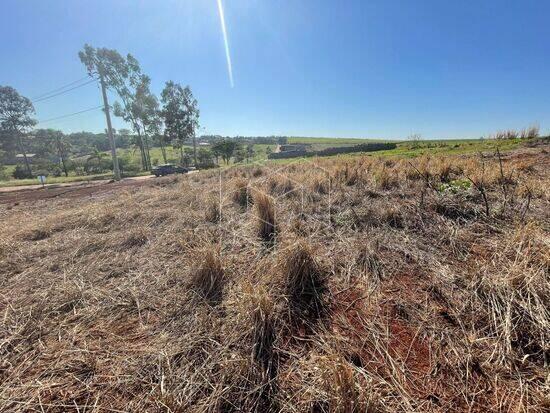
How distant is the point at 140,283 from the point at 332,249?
2.04 meters

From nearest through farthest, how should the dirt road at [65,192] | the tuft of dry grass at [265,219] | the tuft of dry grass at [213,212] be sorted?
the tuft of dry grass at [265,219] → the tuft of dry grass at [213,212] → the dirt road at [65,192]

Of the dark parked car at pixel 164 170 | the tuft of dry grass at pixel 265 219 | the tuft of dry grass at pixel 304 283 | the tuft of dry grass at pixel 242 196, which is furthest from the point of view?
the dark parked car at pixel 164 170

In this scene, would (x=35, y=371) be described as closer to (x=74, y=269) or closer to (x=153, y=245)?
(x=74, y=269)

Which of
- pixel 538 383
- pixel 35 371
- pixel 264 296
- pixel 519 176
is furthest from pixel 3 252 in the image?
pixel 519 176

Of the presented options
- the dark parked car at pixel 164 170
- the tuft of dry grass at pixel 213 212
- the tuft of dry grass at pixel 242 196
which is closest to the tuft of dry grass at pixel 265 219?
the tuft of dry grass at pixel 213 212

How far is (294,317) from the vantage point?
5.98 ft

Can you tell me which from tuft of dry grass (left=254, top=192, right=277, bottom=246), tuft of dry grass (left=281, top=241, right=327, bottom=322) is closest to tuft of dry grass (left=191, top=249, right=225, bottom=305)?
tuft of dry grass (left=281, top=241, right=327, bottom=322)

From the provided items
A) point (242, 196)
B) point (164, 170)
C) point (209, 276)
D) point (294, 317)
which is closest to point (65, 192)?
point (242, 196)

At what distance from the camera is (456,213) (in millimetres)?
3314

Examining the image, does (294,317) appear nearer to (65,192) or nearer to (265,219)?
(265,219)

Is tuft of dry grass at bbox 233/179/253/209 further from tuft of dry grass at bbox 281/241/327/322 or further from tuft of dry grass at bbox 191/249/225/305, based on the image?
tuft of dry grass at bbox 281/241/327/322

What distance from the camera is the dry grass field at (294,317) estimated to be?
1.29m

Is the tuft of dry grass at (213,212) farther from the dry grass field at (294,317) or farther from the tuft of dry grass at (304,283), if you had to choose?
the tuft of dry grass at (304,283)

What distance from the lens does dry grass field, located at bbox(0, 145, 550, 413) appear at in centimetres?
129
